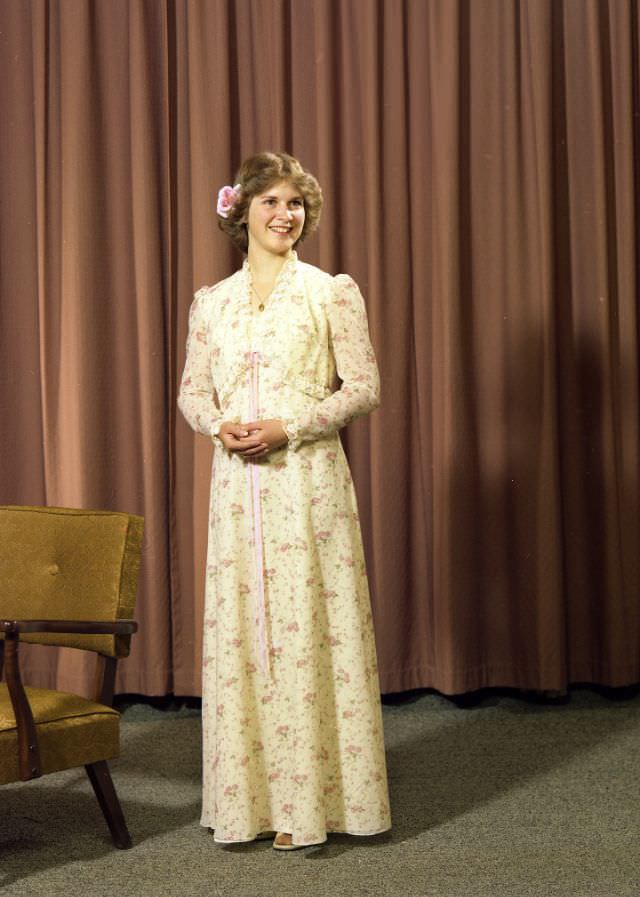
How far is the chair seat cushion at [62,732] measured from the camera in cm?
267

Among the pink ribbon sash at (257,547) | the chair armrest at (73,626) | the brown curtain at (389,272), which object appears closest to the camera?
the chair armrest at (73,626)

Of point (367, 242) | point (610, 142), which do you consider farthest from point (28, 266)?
point (610, 142)

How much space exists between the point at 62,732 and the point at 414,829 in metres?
0.98

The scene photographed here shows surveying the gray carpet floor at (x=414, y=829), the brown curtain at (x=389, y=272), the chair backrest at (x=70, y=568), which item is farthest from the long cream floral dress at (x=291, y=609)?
the brown curtain at (x=389, y=272)

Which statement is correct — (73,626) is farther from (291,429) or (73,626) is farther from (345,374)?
(345,374)

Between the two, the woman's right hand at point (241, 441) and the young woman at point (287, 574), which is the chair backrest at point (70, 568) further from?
the woman's right hand at point (241, 441)

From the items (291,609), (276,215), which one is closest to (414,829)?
(291,609)

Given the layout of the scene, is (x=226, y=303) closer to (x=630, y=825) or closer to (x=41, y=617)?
(x=41, y=617)

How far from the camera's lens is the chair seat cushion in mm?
2674

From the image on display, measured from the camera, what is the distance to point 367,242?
14.7 ft

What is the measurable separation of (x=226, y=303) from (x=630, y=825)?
1.76 meters

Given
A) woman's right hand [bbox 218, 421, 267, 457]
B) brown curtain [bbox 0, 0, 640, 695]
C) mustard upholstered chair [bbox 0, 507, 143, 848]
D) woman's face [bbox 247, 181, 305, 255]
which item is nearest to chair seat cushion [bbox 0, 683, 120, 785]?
mustard upholstered chair [bbox 0, 507, 143, 848]

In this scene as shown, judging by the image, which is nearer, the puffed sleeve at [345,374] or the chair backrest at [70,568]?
the puffed sleeve at [345,374]

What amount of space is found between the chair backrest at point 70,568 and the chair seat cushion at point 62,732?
0.59 ft
